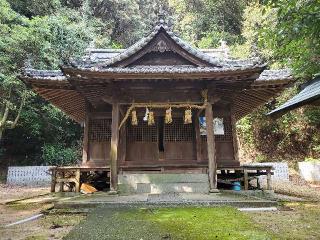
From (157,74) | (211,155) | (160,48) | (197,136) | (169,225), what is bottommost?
(169,225)

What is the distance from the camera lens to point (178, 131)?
44.1ft

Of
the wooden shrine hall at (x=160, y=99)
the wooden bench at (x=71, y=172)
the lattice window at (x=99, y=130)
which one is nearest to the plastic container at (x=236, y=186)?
the wooden shrine hall at (x=160, y=99)

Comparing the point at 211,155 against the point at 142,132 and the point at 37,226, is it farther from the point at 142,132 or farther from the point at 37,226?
the point at 37,226

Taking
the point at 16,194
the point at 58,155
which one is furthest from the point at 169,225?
the point at 58,155

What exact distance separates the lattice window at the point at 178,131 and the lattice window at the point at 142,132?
45 cm

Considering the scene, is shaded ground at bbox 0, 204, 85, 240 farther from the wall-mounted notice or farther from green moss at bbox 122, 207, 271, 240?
the wall-mounted notice

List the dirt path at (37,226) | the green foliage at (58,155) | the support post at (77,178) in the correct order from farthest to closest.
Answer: the green foliage at (58,155) → the support post at (77,178) → the dirt path at (37,226)

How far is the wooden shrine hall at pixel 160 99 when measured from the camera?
11047 millimetres

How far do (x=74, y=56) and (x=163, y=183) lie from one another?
15960 mm

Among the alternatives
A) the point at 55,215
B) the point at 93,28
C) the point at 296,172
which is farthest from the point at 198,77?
the point at 93,28

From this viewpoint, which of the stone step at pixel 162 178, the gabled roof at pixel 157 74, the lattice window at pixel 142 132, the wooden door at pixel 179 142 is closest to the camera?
the gabled roof at pixel 157 74

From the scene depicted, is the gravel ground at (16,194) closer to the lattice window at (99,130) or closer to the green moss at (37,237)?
the lattice window at (99,130)

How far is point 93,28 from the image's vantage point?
29.9 m

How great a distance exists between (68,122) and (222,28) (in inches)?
780
